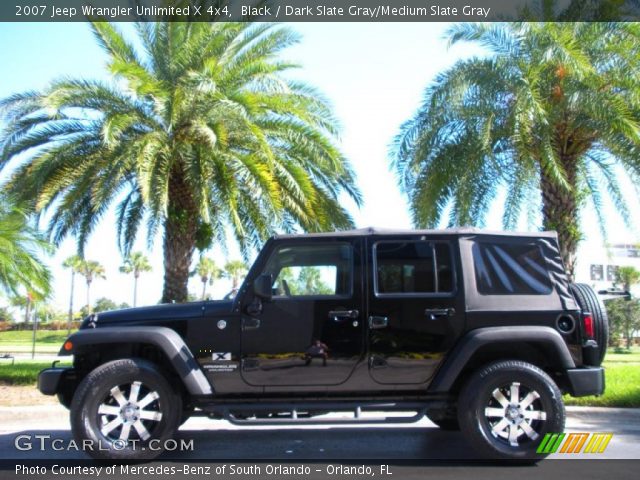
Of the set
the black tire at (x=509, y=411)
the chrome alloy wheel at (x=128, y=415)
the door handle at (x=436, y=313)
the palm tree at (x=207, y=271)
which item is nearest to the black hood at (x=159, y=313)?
the chrome alloy wheel at (x=128, y=415)

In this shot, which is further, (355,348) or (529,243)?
(529,243)

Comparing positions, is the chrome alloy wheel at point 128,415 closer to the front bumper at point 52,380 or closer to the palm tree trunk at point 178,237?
the front bumper at point 52,380

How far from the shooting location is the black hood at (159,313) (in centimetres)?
639

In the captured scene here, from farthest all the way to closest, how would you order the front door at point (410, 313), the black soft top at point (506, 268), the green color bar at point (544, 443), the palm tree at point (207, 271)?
the palm tree at point (207, 271)
the black soft top at point (506, 268)
the front door at point (410, 313)
the green color bar at point (544, 443)

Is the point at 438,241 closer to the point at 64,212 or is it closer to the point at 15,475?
the point at 15,475

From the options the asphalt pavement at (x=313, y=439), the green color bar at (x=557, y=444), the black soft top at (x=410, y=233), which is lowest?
the asphalt pavement at (x=313, y=439)

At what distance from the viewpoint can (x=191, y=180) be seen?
503 inches

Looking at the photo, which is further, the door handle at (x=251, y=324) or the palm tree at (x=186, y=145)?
the palm tree at (x=186, y=145)

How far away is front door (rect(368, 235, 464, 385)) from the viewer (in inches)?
246

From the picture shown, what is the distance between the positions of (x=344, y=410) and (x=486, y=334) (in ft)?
4.85

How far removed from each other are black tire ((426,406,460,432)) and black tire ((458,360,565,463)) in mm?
355

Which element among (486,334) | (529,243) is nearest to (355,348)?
(486,334)

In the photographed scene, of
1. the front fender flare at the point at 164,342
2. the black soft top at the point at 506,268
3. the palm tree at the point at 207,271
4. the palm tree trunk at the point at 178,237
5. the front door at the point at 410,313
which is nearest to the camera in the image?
the front fender flare at the point at 164,342

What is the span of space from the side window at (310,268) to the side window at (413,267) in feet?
1.04
